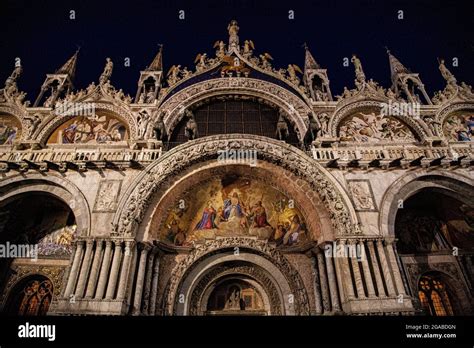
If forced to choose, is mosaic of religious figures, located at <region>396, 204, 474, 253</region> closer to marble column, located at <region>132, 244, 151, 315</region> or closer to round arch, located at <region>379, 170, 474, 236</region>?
round arch, located at <region>379, 170, 474, 236</region>

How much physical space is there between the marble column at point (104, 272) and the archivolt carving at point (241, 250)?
2.27 m

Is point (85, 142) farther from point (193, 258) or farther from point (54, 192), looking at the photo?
point (193, 258)

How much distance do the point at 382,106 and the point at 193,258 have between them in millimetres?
12378

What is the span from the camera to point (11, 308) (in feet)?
34.4

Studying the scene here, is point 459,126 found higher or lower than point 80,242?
higher

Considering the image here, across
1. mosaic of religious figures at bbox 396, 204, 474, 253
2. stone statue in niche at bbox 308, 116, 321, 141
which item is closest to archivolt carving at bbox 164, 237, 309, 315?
mosaic of religious figures at bbox 396, 204, 474, 253

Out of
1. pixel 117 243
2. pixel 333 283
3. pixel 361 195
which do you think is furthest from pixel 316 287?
pixel 117 243

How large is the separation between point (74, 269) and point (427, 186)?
13.4 meters

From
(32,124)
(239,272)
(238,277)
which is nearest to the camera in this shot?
(239,272)

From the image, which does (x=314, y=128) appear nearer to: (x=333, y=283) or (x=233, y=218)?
(x=233, y=218)

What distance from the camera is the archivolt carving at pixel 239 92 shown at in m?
14.3

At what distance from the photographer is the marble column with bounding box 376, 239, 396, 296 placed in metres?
8.54

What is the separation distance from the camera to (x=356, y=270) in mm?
8883

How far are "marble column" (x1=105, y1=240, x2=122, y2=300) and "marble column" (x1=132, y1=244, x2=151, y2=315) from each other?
724 millimetres
